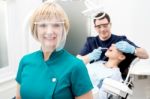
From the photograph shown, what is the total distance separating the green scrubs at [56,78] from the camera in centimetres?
119

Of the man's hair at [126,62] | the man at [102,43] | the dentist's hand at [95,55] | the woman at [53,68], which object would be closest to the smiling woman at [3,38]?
the man at [102,43]

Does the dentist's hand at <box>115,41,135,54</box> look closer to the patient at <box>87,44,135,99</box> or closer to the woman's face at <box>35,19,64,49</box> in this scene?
the patient at <box>87,44,135,99</box>

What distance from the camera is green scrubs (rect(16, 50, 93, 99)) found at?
1.19 metres

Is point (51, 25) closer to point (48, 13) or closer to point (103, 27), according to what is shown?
point (48, 13)

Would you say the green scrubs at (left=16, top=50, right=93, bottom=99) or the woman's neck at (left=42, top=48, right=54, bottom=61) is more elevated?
the woman's neck at (left=42, top=48, right=54, bottom=61)

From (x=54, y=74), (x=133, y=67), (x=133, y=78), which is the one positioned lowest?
(x=133, y=78)

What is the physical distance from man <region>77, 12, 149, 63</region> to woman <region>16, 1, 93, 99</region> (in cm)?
93

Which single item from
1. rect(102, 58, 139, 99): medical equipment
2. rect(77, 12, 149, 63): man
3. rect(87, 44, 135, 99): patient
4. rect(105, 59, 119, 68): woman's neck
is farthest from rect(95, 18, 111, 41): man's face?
rect(102, 58, 139, 99): medical equipment

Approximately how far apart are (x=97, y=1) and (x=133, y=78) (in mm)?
1140

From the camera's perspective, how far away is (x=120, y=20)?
2.88 meters

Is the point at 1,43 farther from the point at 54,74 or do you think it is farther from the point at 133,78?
the point at 54,74

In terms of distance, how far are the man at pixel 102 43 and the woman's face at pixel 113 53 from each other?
5 cm

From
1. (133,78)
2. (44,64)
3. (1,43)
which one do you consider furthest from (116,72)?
(1,43)

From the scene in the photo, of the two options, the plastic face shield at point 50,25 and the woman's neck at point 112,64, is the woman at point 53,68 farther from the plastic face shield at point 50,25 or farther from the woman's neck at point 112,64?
the woman's neck at point 112,64
